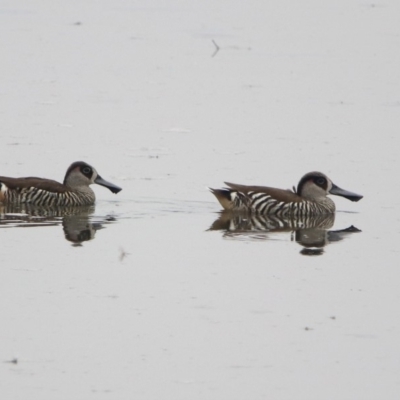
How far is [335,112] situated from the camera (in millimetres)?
19656

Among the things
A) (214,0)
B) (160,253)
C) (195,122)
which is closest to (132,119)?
(195,122)

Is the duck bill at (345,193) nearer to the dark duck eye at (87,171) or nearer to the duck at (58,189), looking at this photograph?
the duck at (58,189)

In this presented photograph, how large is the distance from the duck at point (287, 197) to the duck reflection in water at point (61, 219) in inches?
58.3

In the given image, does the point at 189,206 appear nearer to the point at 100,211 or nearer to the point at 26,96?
the point at 100,211

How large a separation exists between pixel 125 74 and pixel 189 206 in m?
8.47

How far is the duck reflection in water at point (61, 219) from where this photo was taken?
43.7 feet

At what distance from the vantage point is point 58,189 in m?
15.1

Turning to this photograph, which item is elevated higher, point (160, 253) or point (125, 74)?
point (125, 74)

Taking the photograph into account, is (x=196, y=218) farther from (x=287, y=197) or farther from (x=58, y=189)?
(x=58, y=189)

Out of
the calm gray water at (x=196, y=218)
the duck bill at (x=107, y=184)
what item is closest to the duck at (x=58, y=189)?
the duck bill at (x=107, y=184)

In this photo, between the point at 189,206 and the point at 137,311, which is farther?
the point at 189,206

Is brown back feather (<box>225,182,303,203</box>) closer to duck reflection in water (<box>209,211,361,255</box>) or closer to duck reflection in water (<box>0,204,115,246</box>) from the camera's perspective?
duck reflection in water (<box>209,211,361,255</box>)

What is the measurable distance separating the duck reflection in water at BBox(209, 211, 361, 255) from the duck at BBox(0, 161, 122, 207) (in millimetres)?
1557

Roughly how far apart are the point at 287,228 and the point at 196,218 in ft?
3.26
